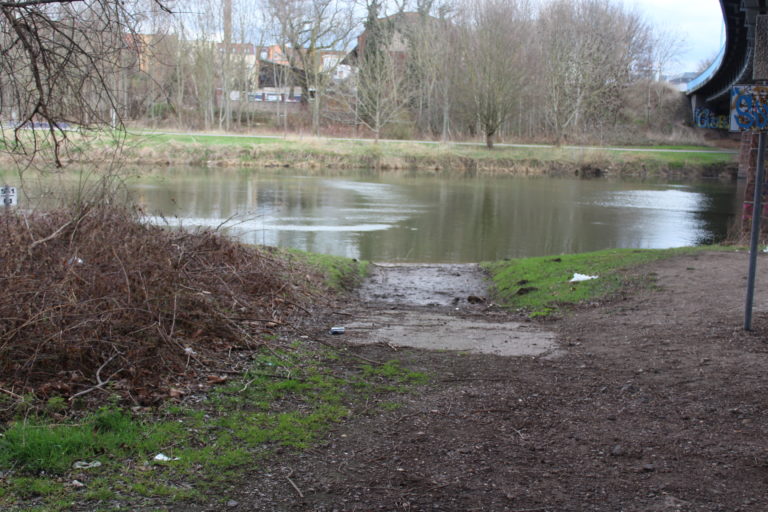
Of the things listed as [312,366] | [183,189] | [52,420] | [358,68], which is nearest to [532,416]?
[312,366]

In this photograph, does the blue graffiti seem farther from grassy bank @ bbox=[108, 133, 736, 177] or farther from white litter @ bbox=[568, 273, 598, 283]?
grassy bank @ bbox=[108, 133, 736, 177]

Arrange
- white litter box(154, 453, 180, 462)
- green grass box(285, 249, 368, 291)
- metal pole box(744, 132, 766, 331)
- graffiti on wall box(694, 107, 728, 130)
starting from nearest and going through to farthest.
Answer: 1. white litter box(154, 453, 180, 462)
2. metal pole box(744, 132, 766, 331)
3. green grass box(285, 249, 368, 291)
4. graffiti on wall box(694, 107, 728, 130)

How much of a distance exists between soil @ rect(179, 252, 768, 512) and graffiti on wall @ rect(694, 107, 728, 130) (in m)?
62.0

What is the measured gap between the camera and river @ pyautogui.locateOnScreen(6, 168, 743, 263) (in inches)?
878

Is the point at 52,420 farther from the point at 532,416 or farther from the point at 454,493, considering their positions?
the point at 532,416

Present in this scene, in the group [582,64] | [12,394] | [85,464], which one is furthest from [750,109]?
[582,64]

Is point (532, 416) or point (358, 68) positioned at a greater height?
point (358, 68)

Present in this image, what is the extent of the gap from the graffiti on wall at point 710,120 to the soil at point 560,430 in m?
62.0

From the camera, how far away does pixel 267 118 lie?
6525cm

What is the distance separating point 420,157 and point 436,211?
21250 mm

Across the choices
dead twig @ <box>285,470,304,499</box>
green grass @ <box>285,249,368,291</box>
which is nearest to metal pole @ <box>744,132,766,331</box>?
dead twig @ <box>285,470,304,499</box>

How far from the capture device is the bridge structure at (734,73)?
15.7 m

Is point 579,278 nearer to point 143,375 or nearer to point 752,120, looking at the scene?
point 752,120

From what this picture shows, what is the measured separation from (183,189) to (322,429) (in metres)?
29.8
